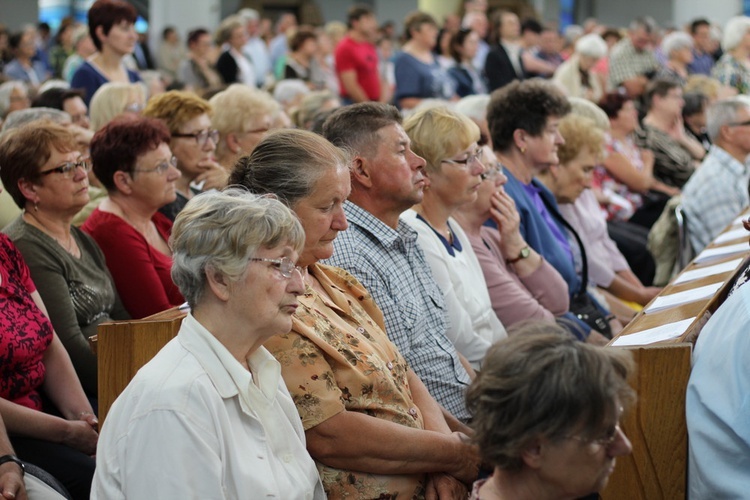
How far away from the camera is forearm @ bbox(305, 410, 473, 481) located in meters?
2.23

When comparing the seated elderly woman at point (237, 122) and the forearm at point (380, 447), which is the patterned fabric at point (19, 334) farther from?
the seated elderly woman at point (237, 122)

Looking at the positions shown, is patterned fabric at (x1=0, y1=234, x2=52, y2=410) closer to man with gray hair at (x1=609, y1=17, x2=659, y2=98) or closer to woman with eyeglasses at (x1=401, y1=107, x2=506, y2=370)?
woman with eyeglasses at (x1=401, y1=107, x2=506, y2=370)

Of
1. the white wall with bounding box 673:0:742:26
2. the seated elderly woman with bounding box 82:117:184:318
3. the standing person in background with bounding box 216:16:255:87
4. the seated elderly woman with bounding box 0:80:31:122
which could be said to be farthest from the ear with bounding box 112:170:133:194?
the white wall with bounding box 673:0:742:26

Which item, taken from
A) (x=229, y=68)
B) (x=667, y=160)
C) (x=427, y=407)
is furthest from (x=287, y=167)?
(x=229, y=68)

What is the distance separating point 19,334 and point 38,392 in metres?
0.27

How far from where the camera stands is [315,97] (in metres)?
6.00

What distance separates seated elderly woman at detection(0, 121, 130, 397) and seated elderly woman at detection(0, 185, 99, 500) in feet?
0.49

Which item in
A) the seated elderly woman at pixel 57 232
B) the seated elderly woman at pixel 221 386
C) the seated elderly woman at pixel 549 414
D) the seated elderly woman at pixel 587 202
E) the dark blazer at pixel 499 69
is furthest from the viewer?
the dark blazer at pixel 499 69

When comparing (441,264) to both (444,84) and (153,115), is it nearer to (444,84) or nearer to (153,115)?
(153,115)

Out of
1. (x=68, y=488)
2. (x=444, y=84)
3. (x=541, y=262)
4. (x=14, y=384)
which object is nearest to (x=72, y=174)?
(x=14, y=384)

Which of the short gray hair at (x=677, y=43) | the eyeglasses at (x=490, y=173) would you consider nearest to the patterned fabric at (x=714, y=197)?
the eyeglasses at (x=490, y=173)

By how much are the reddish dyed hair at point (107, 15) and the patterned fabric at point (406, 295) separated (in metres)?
3.25

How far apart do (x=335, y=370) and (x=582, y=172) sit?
275 centimetres

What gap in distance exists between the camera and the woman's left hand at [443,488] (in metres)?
2.41
